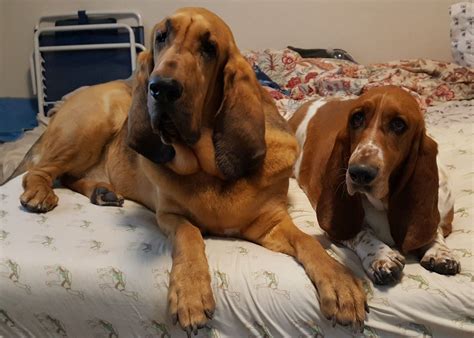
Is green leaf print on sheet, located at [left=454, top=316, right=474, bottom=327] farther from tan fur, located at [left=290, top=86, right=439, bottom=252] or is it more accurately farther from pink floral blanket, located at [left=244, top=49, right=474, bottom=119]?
pink floral blanket, located at [left=244, top=49, right=474, bottom=119]

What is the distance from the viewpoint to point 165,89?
53.8 inches

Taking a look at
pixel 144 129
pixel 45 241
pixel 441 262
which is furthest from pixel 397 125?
pixel 45 241

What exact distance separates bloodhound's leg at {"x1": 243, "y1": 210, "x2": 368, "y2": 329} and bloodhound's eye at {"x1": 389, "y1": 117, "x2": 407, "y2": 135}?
417 millimetres

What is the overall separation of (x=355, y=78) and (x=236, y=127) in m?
2.32

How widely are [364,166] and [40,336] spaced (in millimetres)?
1095

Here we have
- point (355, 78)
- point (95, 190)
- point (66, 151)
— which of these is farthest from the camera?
point (355, 78)

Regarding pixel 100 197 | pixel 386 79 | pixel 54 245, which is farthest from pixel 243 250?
pixel 386 79

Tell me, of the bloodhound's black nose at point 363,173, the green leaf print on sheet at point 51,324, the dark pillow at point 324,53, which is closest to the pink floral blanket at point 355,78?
the dark pillow at point 324,53

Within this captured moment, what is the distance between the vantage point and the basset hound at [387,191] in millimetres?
1447

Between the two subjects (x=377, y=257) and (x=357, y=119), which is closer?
(x=377, y=257)

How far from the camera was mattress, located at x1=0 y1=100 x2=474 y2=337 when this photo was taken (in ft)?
4.51

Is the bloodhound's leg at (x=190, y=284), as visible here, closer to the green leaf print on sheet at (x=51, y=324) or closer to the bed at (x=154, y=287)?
the bed at (x=154, y=287)

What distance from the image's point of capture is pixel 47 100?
4418 mm

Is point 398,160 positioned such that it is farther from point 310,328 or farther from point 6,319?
point 6,319
